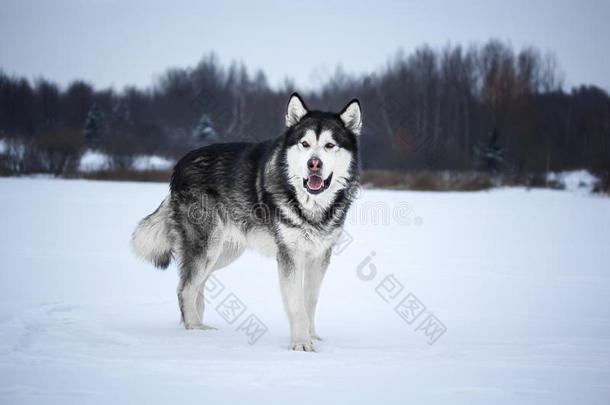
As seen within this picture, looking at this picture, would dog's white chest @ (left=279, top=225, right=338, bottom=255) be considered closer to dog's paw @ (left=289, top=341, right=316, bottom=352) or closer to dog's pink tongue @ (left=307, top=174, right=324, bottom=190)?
dog's pink tongue @ (left=307, top=174, right=324, bottom=190)

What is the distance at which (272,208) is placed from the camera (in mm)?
4289

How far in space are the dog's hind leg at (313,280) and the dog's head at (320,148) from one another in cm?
62

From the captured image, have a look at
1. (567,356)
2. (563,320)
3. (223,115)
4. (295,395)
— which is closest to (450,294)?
(563,320)

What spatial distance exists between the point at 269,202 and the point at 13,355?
86.4 inches

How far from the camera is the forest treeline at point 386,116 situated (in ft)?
80.1

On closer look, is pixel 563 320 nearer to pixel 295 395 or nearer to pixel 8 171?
pixel 295 395

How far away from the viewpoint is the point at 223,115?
34531 millimetres

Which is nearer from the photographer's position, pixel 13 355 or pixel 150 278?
pixel 13 355

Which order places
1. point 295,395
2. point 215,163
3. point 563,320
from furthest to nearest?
point 563,320 < point 215,163 < point 295,395

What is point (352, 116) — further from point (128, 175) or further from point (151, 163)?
point (151, 163)

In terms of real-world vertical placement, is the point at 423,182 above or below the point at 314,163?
below

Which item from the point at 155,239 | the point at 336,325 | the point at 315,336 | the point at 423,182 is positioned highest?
the point at 155,239

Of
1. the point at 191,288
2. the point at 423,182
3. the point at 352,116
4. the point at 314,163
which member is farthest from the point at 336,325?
the point at 423,182

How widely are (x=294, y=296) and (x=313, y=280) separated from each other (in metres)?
0.42
